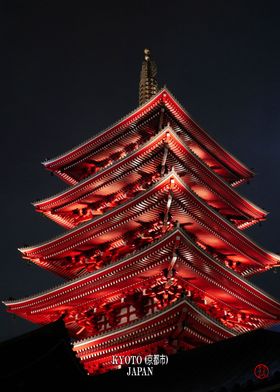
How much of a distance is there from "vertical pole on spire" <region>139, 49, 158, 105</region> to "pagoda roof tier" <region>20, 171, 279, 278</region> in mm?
11534

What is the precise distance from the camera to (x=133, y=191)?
21.6 metres

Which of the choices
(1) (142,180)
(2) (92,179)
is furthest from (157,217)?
(2) (92,179)

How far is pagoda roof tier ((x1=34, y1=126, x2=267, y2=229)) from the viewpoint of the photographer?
65.8ft

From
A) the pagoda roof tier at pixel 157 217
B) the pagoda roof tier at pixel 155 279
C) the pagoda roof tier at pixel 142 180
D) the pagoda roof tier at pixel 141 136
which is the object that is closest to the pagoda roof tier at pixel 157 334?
the pagoda roof tier at pixel 155 279

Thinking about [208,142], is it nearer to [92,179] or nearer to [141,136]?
[141,136]

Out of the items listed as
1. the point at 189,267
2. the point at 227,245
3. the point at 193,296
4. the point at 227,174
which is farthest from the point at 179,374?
the point at 227,174

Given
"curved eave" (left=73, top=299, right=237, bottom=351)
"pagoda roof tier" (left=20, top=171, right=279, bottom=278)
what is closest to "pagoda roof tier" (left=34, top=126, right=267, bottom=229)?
"pagoda roof tier" (left=20, top=171, right=279, bottom=278)

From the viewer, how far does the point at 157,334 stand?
622 inches

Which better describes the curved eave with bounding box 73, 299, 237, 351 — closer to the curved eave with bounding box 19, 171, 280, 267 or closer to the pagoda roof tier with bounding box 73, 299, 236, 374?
the pagoda roof tier with bounding box 73, 299, 236, 374

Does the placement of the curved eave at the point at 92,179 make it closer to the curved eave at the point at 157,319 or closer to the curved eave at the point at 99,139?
the curved eave at the point at 99,139

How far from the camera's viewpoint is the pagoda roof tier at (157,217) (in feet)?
59.7

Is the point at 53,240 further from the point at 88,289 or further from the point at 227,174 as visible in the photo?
the point at 227,174

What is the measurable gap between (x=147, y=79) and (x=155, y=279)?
1689 cm

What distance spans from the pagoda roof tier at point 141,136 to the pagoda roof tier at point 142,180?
2.62m
